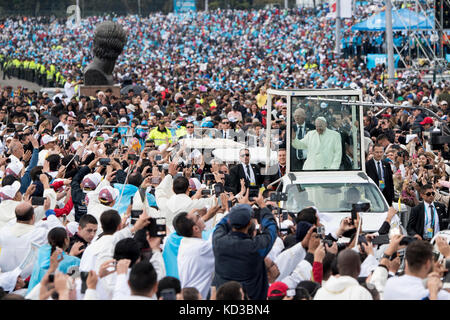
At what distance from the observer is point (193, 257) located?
7.05 metres

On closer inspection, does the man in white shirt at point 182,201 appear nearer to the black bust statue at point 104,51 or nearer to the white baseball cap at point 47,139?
the white baseball cap at point 47,139

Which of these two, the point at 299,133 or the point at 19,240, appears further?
the point at 299,133

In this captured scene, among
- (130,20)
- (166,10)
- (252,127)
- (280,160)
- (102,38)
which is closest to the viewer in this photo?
(280,160)

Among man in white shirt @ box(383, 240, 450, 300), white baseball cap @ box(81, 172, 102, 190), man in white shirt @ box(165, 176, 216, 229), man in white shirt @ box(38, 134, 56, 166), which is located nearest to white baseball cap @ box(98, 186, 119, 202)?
man in white shirt @ box(165, 176, 216, 229)

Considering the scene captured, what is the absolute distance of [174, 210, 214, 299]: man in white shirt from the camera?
278 inches

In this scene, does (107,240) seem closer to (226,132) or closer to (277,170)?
(277,170)

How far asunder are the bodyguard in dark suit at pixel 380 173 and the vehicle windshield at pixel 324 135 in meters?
0.39

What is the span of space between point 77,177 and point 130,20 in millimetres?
69047

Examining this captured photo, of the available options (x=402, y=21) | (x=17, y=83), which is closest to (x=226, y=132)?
(x=402, y=21)

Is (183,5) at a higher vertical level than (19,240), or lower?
higher

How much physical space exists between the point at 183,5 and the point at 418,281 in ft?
252
